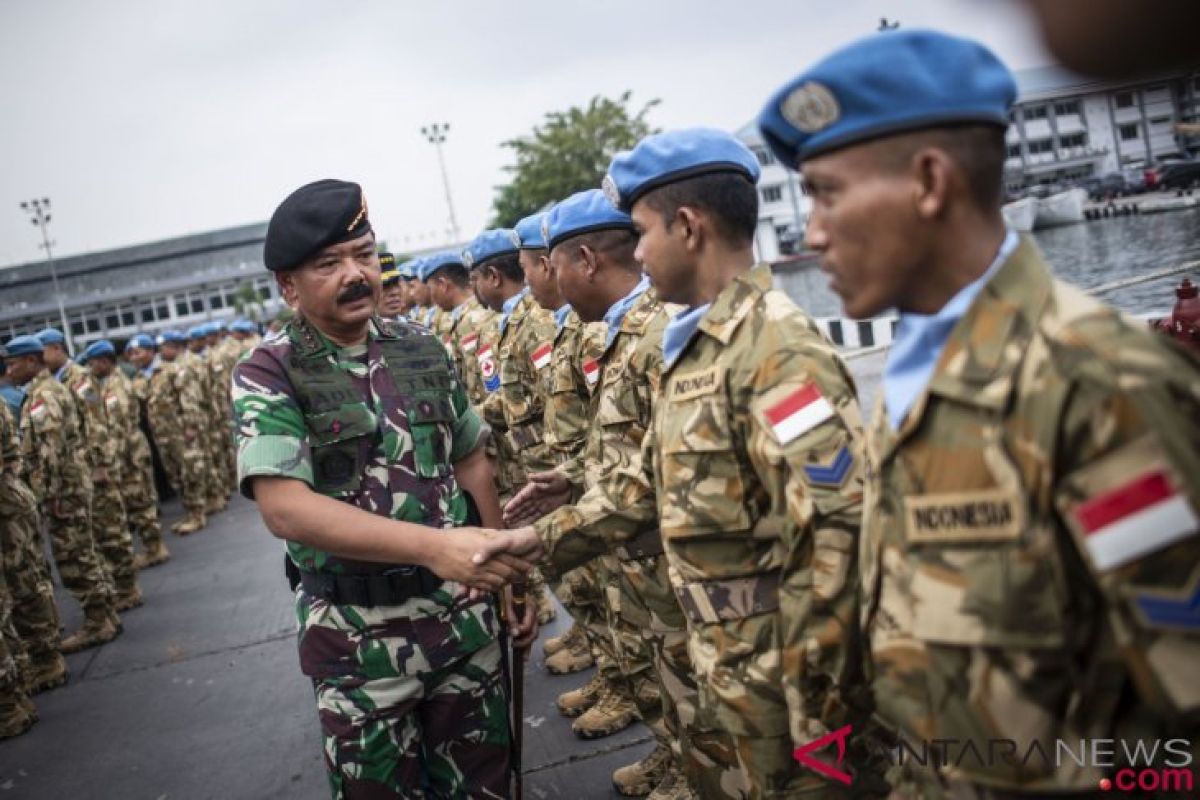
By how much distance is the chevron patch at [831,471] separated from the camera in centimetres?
180

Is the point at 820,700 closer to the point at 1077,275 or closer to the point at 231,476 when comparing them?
the point at 1077,275

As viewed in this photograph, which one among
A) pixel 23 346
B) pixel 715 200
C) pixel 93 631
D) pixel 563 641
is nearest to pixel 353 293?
pixel 715 200

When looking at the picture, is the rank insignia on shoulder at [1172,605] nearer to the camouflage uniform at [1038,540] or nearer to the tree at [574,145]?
the camouflage uniform at [1038,540]

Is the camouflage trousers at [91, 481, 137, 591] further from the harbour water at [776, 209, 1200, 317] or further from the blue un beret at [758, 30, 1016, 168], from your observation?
the blue un beret at [758, 30, 1016, 168]

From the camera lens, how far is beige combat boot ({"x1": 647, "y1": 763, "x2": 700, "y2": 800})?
10.7 ft

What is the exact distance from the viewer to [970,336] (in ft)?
4.33

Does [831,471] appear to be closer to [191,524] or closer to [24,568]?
[24,568]

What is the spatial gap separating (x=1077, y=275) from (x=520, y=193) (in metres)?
27.9

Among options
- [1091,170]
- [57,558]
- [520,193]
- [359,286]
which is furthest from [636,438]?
[1091,170]

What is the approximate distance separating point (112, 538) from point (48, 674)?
1.96 meters

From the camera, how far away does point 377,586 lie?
99.3 inches

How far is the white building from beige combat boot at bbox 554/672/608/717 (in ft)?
8.27

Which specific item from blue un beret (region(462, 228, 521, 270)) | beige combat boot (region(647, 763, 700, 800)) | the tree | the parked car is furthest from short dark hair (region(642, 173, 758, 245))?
the tree

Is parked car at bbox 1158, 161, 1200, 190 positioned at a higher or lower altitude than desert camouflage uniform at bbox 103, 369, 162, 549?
higher
